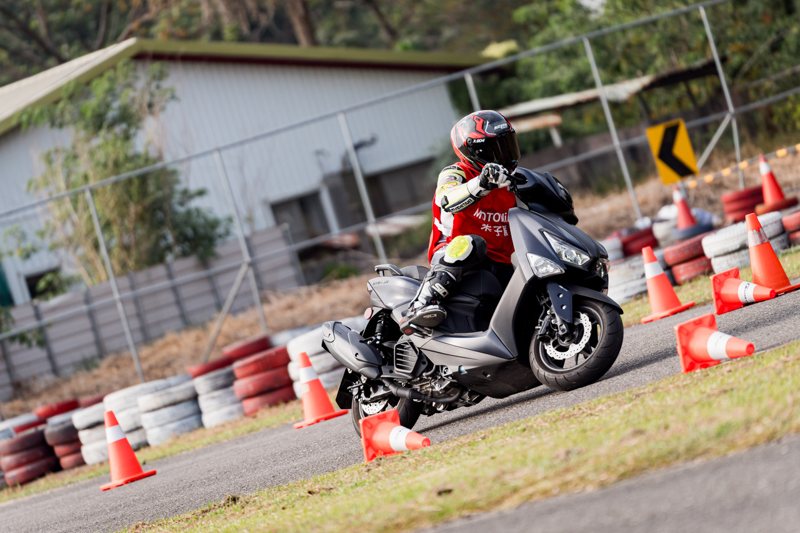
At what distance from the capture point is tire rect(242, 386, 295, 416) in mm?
14602

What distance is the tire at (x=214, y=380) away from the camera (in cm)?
1489

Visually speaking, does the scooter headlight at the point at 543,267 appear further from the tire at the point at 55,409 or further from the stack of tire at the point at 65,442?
the tire at the point at 55,409

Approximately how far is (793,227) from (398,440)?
6.11 m

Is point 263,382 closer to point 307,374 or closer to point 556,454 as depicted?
point 307,374

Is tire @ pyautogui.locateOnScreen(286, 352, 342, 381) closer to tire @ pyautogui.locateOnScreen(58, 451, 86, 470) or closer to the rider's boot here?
tire @ pyautogui.locateOnScreen(58, 451, 86, 470)

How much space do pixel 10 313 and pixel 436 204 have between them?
50.8ft

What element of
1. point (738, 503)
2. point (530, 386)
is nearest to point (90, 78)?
point (530, 386)

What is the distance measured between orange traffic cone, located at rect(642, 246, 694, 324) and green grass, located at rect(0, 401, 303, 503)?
12.4ft

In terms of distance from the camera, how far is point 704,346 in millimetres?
7355

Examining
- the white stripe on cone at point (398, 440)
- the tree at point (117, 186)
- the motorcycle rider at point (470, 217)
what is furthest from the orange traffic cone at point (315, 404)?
the tree at point (117, 186)

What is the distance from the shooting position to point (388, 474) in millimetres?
7082

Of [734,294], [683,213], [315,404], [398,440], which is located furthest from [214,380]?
[398,440]

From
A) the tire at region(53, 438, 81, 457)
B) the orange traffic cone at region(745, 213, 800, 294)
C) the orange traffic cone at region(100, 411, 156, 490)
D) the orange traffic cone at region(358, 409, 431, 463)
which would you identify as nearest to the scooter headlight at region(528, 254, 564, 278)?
the orange traffic cone at region(358, 409, 431, 463)

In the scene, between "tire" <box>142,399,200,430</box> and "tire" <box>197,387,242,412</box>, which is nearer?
"tire" <box>197,387,242,412</box>
